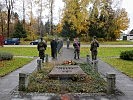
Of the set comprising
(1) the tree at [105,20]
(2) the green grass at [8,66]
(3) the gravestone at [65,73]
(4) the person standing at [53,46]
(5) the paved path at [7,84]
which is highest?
(1) the tree at [105,20]

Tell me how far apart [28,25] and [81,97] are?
7585cm

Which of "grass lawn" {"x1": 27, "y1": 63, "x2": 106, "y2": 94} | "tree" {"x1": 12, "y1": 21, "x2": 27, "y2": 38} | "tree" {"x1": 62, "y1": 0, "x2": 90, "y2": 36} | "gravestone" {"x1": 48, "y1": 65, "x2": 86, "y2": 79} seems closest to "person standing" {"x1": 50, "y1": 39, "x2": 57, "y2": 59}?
"grass lawn" {"x1": 27, "y1": 63, "x2": 106, "y2": 94}

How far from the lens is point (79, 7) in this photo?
64.1 meters

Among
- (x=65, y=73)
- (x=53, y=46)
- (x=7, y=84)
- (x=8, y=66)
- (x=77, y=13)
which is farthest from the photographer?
(x=77, y=13)

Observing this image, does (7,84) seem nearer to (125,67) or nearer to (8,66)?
(8,66)

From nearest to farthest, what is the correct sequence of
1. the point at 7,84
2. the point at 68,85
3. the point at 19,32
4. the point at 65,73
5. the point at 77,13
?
1. the point at 68,85
2. the point at 7,84
3. the point at 65,73
4. the point at 77,13
5. the point at 19,32

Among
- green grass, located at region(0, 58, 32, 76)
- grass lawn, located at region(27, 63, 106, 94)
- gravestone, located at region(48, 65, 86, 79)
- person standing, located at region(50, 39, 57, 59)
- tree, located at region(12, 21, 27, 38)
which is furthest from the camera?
tree, located at region(12, 21, 27, 38)

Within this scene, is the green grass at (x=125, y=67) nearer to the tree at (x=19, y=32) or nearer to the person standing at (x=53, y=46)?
the person standing at (x=53, y=46)

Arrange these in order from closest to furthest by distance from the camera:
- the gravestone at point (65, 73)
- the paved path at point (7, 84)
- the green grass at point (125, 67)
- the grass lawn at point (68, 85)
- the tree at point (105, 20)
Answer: the paved path at point (7, 84)
the grass lawn at point (68, 85)
the gravestone at point (65, 73)
the green grass at point (125, 67)
the tree at point (105, 20)

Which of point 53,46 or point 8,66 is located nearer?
point 8,66

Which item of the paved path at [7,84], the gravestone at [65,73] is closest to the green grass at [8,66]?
the paved path at [7,84]

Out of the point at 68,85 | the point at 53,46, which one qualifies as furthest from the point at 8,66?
the point at 68,85

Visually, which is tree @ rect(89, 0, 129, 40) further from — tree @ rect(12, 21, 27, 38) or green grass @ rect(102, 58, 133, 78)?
green grass @ rect(102, 58, 133, 78)

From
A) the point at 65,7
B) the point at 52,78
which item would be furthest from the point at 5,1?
the point at 52,78
